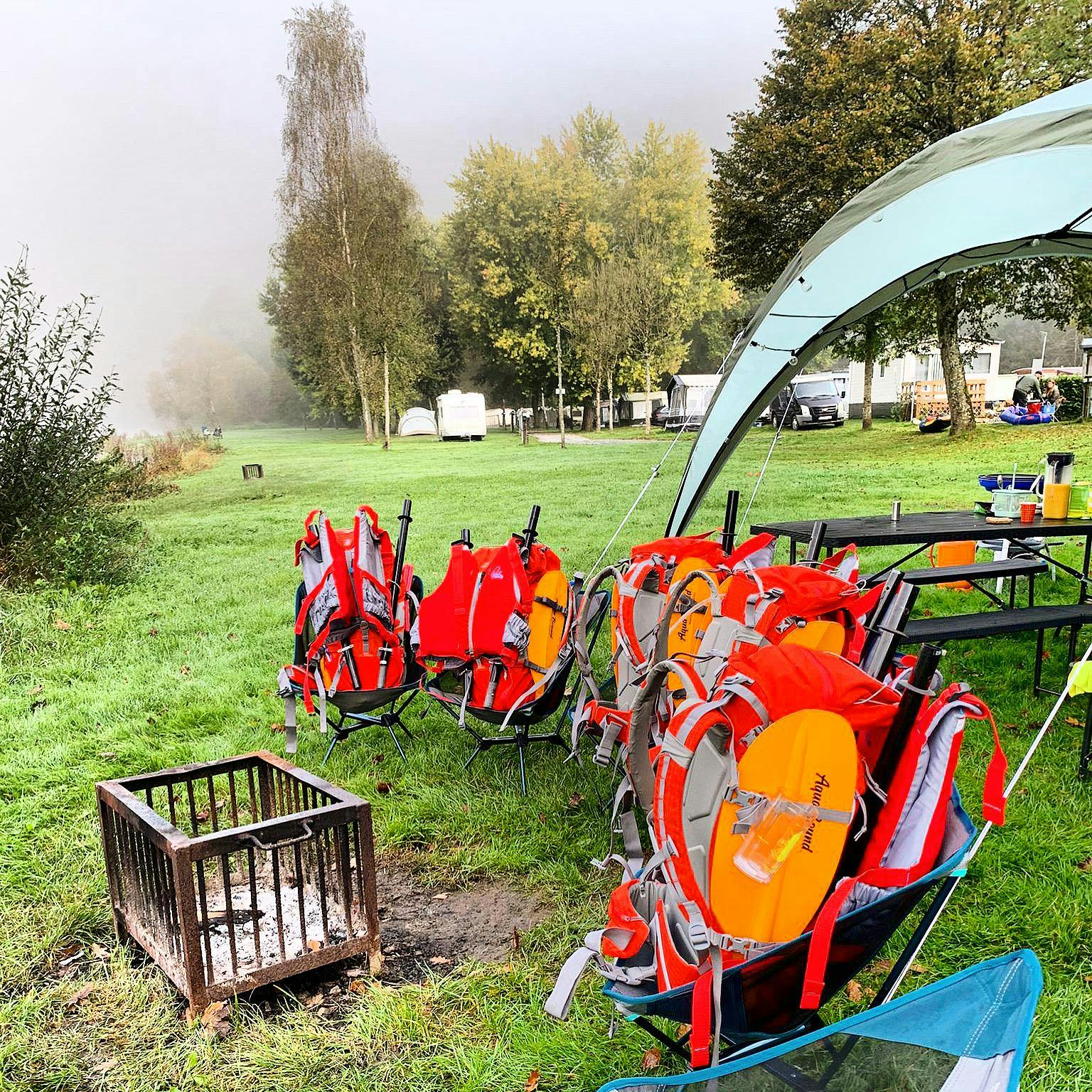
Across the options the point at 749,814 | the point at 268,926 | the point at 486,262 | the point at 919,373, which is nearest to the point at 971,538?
the point at 749,814

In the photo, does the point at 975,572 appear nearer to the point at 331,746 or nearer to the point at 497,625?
the point at 497,625

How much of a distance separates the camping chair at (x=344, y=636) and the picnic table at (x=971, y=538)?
5.62 feet

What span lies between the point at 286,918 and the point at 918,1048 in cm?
170

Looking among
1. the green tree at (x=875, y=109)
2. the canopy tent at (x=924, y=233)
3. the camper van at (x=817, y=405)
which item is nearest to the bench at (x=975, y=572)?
the canopy tent at (x=924, y=233)

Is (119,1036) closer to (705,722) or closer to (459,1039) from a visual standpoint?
(459,1039)

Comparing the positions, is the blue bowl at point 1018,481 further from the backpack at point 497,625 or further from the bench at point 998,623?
the backpack at point 497,625

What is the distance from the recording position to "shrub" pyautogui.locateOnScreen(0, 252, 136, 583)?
20.5 feet

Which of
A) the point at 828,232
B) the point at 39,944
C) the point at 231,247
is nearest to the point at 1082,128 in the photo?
the point at 828,232

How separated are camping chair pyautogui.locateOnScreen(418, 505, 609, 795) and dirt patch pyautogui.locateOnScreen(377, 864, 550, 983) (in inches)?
22.4

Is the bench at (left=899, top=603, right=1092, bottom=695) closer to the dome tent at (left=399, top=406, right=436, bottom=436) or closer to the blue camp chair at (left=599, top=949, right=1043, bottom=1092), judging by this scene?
the blue camp chair at (left=599, top=949, right=1043, bottom=1092)

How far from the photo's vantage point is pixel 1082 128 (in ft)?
8.09

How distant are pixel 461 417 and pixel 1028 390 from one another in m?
8.81

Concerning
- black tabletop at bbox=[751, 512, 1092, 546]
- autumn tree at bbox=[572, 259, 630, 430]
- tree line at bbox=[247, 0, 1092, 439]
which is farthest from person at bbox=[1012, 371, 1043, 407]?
black tabletop at bbox=[751, 512, 1092, 546]

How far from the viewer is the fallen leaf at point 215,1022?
1.95 meters
